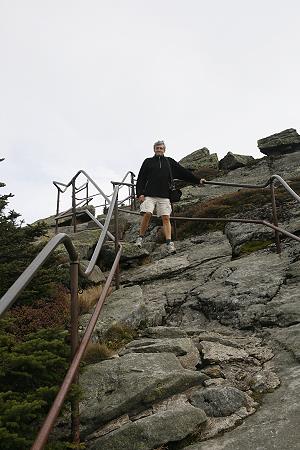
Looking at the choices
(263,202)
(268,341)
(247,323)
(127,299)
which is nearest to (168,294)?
(127,299)

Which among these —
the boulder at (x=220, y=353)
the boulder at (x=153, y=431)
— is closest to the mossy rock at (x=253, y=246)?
the boulder at (x=220, y=353)

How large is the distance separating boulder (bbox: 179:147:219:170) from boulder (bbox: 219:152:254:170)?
142 cm

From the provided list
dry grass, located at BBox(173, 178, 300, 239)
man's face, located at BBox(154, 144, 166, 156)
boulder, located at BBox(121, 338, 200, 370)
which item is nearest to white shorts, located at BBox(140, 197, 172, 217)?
man's face, located at BBox(154, 144, 166, 156)

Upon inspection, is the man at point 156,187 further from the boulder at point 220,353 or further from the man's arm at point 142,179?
the boulder at point 220,353

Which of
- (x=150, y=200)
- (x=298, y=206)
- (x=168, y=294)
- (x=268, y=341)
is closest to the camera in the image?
(x=268, y=341)

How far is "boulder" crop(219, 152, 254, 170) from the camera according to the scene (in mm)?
20359

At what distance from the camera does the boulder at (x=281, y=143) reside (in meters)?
22.0

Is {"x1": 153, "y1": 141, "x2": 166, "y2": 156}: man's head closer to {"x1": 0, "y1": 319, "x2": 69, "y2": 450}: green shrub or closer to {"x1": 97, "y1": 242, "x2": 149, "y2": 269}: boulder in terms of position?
{"x1": 97, "y1": 242, "x2": 149, "y2": 269}: boulder

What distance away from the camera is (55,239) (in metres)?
2.44

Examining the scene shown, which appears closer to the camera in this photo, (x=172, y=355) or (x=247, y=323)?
(x=172, y=355)

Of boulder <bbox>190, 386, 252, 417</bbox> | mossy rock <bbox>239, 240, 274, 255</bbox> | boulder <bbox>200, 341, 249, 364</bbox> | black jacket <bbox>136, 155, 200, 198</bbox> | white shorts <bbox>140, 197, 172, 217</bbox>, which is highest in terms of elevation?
black jacket <bbox>136, 155, 200, 198</bbox>

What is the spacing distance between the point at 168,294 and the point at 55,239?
146 inches

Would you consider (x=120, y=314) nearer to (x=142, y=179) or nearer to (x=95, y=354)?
(x=95, y=354)

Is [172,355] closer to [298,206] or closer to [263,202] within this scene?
[298,206]
